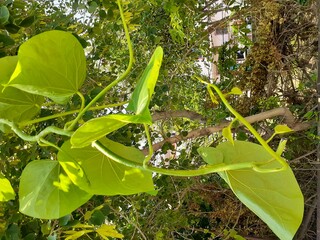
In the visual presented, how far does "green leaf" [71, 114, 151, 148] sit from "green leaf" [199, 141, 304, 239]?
105 millimetres

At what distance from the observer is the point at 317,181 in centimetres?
180

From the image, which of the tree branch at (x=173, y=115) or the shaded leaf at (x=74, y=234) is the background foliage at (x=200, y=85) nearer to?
the tree branch at (x=173, y=115)

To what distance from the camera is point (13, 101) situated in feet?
1.61

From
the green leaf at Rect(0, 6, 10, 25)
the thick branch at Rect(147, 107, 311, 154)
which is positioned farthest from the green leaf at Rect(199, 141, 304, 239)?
the thick branch at Rect(147, 107, 311, 154)

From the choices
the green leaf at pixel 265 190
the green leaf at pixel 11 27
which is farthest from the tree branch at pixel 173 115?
the green leaf at pixel 265 190

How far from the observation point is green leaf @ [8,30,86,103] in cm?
42

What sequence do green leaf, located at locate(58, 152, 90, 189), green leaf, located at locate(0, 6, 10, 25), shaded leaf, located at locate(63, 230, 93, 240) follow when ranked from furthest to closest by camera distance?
shaded leaf, located at locate(63, 230, 93, 240) < green leaf, located at locate(0, 6, 10, 25) < green leaf, located at locate(58, 152, 90, 189)

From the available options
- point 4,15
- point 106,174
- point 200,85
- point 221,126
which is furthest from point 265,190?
point 200,85

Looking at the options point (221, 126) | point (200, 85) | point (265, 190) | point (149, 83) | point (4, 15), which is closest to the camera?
point (149, 83)

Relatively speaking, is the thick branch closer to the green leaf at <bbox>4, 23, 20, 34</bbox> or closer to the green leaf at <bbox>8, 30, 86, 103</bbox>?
the green leaf at <bbox>4, 23, 20, 34</bbox>

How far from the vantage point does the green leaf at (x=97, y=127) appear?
33 cm

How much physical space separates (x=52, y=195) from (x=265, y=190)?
217 mm

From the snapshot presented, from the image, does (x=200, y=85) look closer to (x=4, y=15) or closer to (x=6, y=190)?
(x=4, y=15)

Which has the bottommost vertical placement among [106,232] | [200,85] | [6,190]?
[200,85]
